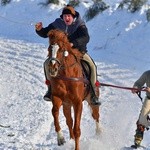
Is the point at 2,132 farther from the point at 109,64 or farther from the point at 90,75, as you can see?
the point at 109,64

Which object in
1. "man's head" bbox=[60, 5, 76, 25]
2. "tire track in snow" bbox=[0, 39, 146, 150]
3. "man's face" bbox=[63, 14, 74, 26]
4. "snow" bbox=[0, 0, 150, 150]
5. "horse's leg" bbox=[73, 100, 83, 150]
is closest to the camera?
"horse's leg" bbox=[73, 100, 83, 150]

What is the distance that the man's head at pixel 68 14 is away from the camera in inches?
373

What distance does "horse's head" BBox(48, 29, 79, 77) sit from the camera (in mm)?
8633

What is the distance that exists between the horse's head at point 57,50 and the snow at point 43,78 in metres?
1.61

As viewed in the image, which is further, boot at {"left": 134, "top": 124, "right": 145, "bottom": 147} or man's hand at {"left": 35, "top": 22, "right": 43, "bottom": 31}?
man's hand at {"left": 35, "top": 22, "right": 43, "bottom": 31}

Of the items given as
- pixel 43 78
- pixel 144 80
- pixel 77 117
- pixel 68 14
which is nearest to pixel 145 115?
pixel 144 80

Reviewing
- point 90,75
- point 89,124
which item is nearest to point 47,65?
point 90,75

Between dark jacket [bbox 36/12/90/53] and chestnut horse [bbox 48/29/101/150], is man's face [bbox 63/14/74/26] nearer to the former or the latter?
dark jacket [bbox 36/12/90/53]

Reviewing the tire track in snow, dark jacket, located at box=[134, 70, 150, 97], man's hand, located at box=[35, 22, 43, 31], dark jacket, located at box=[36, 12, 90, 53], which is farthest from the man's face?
the tire track in snow

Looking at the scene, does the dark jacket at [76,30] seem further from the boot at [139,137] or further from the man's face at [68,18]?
the boot at [139,137]

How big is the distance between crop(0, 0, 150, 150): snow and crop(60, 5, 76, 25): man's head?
2152mm

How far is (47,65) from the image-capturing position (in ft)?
29.3

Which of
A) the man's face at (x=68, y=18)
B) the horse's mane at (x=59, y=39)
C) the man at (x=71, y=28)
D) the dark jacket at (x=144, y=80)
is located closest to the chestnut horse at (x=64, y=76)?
the horse's mane at (x=59, y=39)

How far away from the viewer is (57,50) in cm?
871
